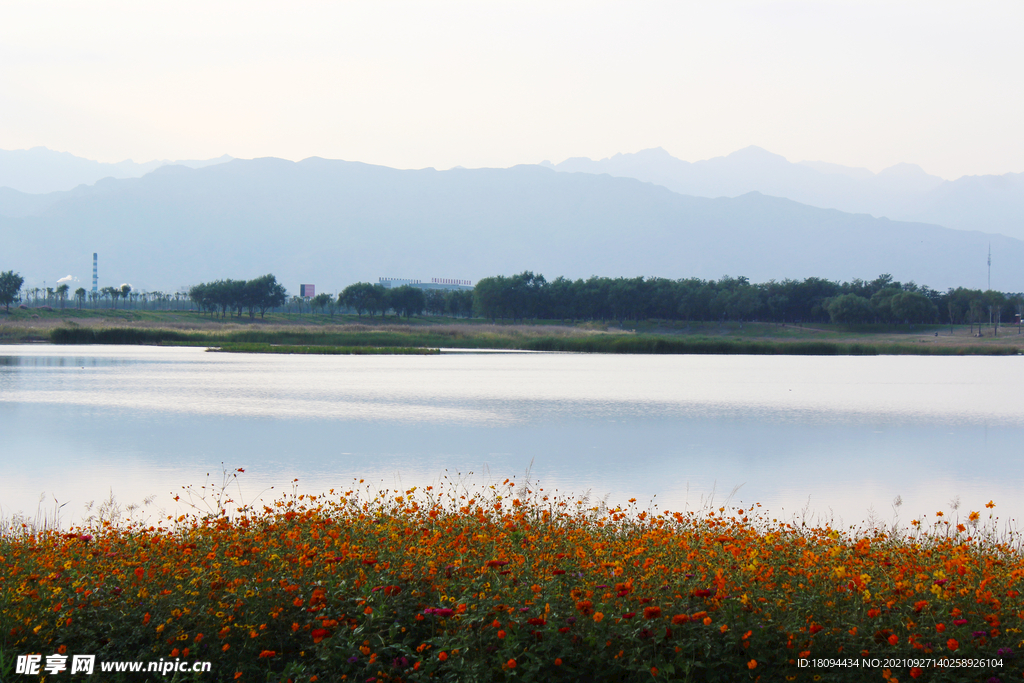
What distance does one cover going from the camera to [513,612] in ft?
17.2

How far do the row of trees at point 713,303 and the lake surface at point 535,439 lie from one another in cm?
9166

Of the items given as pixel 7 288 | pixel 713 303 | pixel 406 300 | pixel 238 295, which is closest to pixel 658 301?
pixel 713 303

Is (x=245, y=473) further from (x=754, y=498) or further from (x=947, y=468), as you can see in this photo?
(x=947, y=468)

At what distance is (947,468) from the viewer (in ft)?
49.9

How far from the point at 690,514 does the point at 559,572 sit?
416 centimetres

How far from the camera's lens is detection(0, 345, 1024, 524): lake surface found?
12.8 metres

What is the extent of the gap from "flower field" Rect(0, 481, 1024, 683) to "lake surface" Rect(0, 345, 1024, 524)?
5.15m

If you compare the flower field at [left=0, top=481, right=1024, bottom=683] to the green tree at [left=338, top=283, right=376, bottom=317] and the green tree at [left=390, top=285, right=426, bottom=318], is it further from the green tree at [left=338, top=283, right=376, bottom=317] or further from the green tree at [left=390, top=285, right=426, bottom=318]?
the green tree at [left=390, top=285, right=426, bottom=318]

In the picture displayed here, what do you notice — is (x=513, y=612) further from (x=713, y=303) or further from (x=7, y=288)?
(x=713, y=303)

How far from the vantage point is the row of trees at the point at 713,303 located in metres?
123

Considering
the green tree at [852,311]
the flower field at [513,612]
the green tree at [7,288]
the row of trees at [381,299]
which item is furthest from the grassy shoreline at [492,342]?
the flower field at [513,612]

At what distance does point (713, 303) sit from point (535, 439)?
376ft

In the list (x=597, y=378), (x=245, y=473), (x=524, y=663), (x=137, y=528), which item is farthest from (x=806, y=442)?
(x=597, y=378)

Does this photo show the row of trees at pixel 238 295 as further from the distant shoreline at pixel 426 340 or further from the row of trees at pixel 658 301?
the distant shoreline at pixel 426 340
